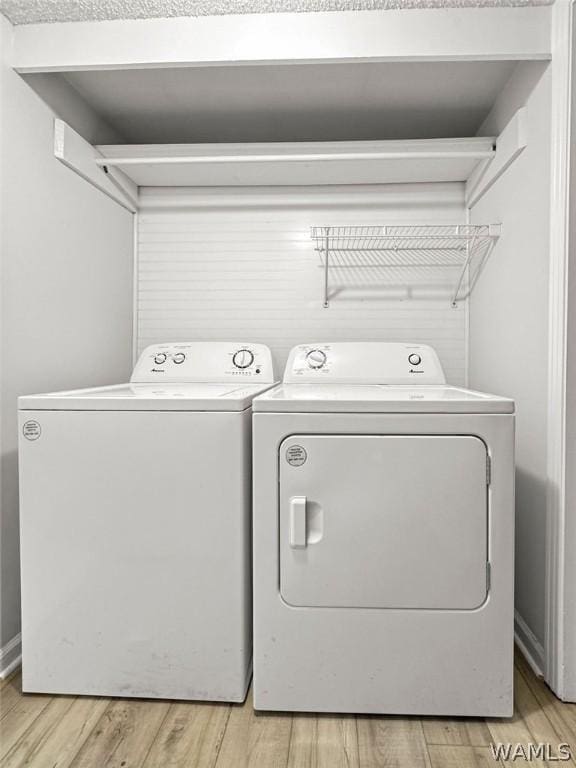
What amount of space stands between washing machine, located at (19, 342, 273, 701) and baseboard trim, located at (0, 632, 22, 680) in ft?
0.47

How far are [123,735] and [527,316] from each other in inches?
71.9

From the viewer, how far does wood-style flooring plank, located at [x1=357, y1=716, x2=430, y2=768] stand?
126cm

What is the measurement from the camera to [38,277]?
70.9 inches

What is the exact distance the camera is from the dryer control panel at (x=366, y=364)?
2287 mm

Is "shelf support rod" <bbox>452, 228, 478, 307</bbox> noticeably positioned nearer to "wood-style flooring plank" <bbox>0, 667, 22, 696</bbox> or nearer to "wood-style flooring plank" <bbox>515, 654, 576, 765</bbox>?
"wood-style flooring plank" <bbox>515, 654, 576, 765</bbox>

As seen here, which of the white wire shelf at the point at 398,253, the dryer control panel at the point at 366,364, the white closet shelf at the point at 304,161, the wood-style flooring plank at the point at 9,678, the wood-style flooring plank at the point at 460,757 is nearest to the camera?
the wood-style flooring plank at the point at 460,757

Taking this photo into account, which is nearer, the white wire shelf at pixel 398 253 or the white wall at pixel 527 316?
the white wall at pixel 527 316

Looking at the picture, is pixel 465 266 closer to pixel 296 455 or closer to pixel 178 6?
pixel 296 455

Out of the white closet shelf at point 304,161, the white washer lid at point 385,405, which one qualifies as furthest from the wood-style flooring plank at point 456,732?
the white closet shelf at point 304,161

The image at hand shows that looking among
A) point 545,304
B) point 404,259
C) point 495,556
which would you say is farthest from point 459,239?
point 495,556

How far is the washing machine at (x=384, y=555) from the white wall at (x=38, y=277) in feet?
2.49

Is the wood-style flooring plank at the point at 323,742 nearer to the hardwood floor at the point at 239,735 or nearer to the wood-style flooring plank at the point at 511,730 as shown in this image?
the hardwood floor at the point at 239,735
